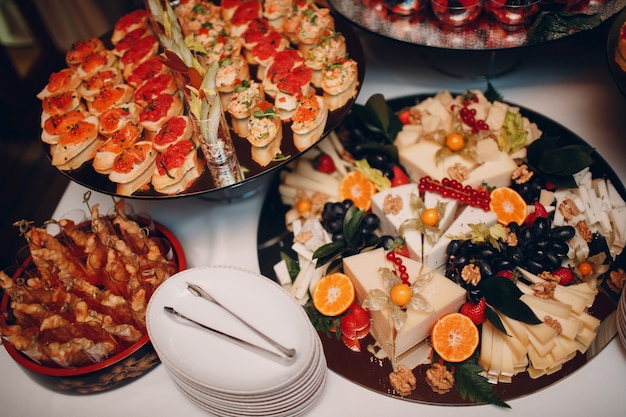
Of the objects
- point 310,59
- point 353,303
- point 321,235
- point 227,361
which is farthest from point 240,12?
point 227,361

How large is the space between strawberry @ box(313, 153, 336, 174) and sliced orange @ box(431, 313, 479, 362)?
0.80m

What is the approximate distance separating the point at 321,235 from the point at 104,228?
2.44ft

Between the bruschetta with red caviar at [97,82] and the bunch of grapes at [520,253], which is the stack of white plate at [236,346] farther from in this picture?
the bruschetta with red caviar at [97,82]

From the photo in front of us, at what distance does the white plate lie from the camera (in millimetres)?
1355

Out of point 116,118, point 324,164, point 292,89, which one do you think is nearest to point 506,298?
point 324,164

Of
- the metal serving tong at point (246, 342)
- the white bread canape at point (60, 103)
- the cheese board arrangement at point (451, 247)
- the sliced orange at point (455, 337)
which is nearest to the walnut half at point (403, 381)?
the cheese board arrangement at point (451, 247)

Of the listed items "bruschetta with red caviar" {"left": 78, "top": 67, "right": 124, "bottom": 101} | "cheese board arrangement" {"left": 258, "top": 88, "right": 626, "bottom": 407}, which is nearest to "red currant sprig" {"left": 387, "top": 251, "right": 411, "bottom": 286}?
"cheese board arrangement" {"left": 258, "top": 88, "right": 626, "bottom": 407}

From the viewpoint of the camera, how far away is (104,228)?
1.74m

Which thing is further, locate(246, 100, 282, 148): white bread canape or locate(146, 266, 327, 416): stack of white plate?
locate(246, 100, 282, 148): white bread canape

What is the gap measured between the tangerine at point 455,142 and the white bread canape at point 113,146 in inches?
46.4

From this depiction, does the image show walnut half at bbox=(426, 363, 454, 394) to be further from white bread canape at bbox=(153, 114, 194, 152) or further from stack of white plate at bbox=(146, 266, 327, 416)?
white bread canape at bbox=(153, 114, 194, 152)

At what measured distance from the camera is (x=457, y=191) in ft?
6.28

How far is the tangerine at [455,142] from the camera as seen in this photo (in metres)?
2.05

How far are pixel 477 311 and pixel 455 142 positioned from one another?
719 millimetres
